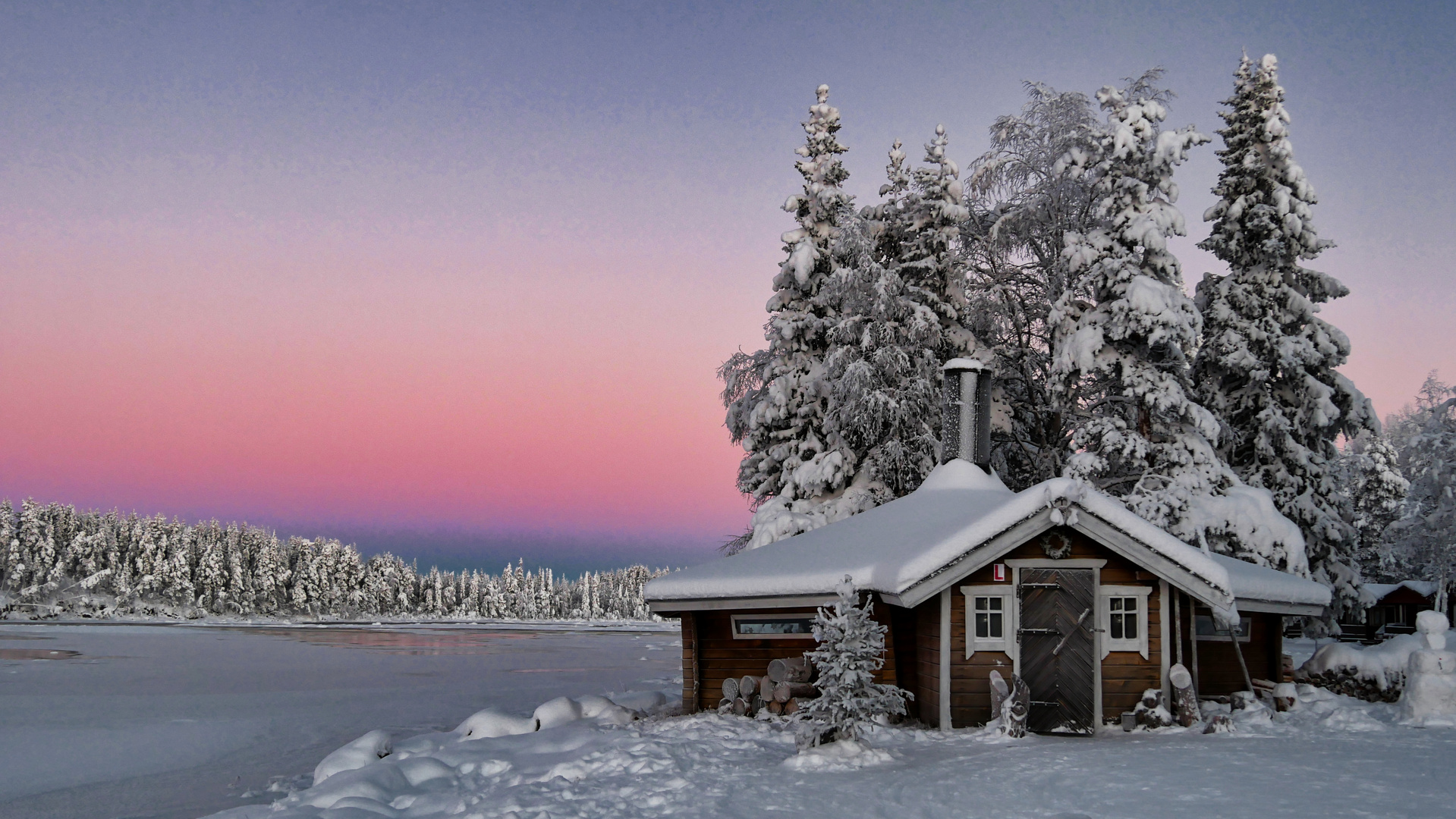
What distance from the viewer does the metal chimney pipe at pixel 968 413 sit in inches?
690

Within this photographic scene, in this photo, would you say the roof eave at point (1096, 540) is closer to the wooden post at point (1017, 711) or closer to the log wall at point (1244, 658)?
the wooden post at point (1017, 711)

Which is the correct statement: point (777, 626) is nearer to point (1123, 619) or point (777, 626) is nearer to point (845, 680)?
point (845, 680)

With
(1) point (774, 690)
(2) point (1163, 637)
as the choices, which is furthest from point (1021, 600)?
(1) point (774, 690)

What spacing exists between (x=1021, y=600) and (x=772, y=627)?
3956 mm

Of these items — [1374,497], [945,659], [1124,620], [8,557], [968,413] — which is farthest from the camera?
[8,557]

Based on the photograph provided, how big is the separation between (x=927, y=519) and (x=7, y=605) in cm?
9702

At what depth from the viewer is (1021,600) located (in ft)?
41.9

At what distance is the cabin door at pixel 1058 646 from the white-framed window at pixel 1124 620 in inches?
10.0

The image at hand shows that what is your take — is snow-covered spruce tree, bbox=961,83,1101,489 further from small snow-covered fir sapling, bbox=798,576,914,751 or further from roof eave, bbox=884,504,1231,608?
small snow-covered fir sapling, bbox=798,576,914,751

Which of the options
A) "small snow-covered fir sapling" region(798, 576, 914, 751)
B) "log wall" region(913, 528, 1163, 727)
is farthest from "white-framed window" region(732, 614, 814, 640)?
"small snow-covered fir sapling" region(798, 576, 914, 751)

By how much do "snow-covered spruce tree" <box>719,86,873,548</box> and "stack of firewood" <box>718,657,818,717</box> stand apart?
7.11m

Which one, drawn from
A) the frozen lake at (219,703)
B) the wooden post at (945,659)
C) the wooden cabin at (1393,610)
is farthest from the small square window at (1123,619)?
the wooden cabin at (1393,610)

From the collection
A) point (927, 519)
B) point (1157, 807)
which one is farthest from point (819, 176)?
point (1157, 807)

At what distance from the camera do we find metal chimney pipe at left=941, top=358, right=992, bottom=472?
17.5 metres
